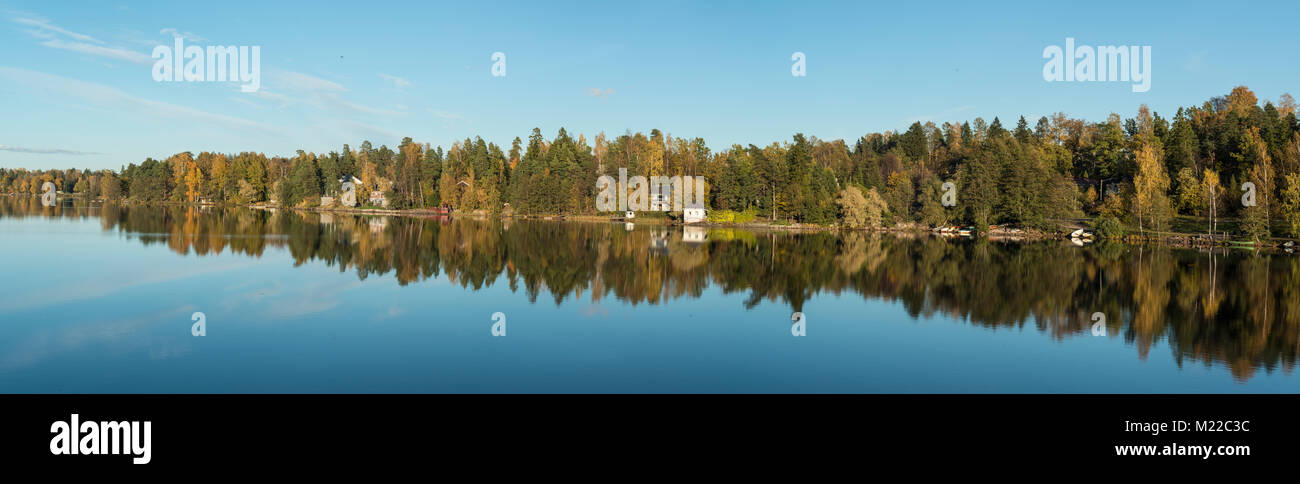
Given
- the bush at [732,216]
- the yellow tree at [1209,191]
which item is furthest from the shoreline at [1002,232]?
the yellow tree at [1209,191]

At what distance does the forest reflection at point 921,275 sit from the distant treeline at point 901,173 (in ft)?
54.3

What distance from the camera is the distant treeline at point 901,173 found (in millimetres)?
59469

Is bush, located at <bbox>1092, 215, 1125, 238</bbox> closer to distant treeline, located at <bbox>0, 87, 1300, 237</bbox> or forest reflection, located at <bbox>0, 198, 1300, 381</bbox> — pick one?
distant treeline, located at <bbox>0, 87, 1300, 237</bbox>

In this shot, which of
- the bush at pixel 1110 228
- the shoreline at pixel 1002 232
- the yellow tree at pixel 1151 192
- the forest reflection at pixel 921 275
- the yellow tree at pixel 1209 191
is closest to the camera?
the forest reflection at pixel 921 275

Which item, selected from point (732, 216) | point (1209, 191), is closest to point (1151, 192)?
point (1209, 191)

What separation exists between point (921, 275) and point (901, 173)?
179 feet

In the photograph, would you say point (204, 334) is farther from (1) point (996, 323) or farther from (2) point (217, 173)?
(2) point (217, 173)

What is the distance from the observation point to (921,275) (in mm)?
29016

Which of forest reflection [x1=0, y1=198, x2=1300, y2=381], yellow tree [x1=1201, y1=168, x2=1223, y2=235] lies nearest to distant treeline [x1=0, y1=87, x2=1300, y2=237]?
yellow tree [x1=1201, y1=168, x2=1223, y2=235]

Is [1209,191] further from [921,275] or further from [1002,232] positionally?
[921,275]

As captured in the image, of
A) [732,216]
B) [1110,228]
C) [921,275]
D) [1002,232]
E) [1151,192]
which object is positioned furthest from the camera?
[732,216]

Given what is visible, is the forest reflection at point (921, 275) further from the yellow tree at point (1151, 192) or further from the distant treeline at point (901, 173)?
the distant treeline at point (901, 173)

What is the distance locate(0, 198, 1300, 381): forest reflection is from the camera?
1772cm
